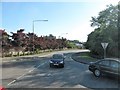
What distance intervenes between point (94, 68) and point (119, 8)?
90.2ft

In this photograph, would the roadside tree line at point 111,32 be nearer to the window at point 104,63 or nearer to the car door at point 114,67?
the window at point 104,63

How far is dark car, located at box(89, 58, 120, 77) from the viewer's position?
1812 cm

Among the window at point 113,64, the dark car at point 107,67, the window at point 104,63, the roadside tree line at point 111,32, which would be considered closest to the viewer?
the dark car at point 107,67

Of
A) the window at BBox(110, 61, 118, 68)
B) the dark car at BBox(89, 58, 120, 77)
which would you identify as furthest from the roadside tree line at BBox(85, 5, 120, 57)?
the window at BBox(110, 61, 118, 68)

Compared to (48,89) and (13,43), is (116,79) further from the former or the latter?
(13,43)

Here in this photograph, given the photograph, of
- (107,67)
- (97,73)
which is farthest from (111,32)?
(107,67)

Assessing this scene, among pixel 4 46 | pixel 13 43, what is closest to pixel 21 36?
pixel 13 43

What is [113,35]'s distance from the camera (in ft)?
144

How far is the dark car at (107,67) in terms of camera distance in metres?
18.1

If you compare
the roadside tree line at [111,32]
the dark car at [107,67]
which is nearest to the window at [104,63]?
the dark car at [107,67]

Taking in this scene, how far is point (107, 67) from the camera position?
62.1 ft

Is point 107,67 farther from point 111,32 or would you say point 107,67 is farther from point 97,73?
point 111,32

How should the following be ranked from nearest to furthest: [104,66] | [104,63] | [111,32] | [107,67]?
[107,67] → [104,66] → [104,63] → [111,32]

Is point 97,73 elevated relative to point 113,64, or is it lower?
lower
